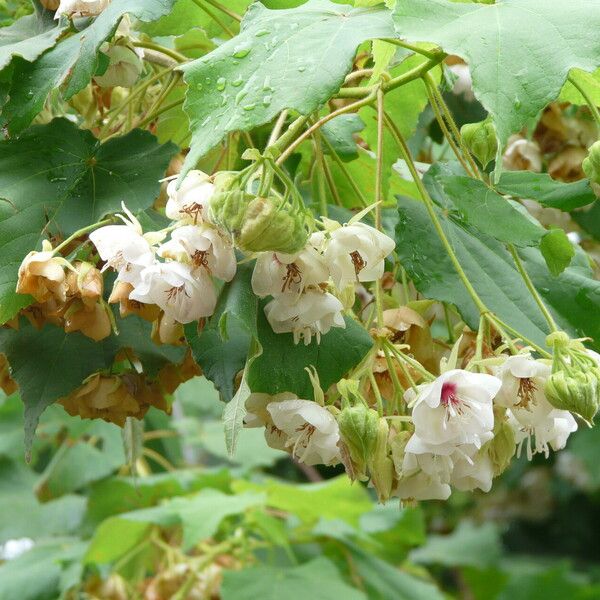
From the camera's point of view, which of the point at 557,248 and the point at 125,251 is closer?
the point at 125,251

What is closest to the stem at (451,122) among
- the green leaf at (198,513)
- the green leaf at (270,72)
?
the green leaf at (270,72)

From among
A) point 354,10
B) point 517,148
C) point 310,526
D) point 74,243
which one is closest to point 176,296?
point 74,243

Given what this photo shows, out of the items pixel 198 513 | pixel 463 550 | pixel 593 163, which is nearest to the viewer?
pixel 593 163

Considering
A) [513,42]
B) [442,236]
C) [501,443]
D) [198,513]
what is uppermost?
[513,42]

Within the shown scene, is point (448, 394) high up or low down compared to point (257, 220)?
down

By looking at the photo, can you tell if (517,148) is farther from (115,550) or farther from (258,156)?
(115,550)

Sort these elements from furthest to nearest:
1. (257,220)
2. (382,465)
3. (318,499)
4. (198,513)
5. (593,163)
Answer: (318,499) < (198,513) < (593,163) < (382,465) < (257,220)

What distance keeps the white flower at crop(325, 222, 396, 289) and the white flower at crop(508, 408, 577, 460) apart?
169mm

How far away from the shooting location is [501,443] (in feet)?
2.72

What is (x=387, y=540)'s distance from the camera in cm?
201

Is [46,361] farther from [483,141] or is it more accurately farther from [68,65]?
[483,141]

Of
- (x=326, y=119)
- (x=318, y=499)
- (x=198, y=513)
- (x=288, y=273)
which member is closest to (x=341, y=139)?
(x=326, y=119)

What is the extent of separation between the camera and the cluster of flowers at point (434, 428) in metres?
0.76

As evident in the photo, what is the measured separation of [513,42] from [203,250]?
0.27 meters
